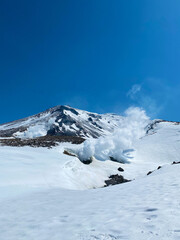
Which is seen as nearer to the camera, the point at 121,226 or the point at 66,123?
the point at 121,226

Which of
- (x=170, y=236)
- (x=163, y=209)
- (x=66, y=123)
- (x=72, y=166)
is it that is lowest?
(x=170, y=236)

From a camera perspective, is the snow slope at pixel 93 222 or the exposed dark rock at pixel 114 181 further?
the exposed dark rock at pixel 114 181

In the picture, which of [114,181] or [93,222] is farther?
[114,181]

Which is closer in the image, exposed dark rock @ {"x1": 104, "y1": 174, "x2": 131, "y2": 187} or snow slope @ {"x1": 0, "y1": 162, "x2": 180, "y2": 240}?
snow slope @ {"x1": 0, "y1": 162, "x2": 180, "y2": 240}

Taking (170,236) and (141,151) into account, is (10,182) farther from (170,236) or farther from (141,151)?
(141,151)

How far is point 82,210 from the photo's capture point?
216 inches

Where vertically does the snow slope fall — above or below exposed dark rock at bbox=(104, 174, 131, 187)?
below

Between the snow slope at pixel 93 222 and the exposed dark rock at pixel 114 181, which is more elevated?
the exposed dark rock at pixel 114 181

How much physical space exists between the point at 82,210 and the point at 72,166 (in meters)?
13.2

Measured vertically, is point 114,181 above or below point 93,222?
above

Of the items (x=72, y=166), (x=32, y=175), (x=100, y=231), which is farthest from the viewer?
(x=72, y=166)

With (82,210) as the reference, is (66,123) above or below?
above

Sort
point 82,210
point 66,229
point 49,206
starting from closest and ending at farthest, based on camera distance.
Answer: point 66,229 → point 82,210 → point 49,206

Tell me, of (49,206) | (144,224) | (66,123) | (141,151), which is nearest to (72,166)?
(49,206)
